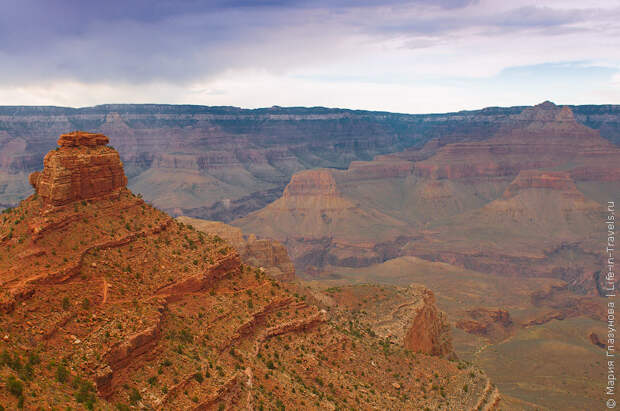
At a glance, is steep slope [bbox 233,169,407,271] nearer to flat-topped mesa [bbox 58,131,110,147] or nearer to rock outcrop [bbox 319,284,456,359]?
rock outcrop [bbox 319,284,456,359]

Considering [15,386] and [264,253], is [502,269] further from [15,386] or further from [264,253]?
[15,386]

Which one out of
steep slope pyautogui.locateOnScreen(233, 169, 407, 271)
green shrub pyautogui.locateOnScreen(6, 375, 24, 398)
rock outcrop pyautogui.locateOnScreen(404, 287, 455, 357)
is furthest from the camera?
steep slope pyautogui.locateOnScreen(233, 169, 407, 271)

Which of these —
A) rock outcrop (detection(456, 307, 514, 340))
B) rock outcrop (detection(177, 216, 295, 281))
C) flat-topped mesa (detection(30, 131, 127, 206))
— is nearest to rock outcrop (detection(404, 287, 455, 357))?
rock outcrop (detection(177, 216, 295, 281))

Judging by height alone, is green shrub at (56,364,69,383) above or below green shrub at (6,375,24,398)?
below

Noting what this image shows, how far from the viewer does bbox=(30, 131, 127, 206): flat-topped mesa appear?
27.1 m

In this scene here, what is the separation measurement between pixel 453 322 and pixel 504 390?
29.8 meters

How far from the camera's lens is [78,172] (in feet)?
91.2

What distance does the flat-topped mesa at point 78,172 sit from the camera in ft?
89.0

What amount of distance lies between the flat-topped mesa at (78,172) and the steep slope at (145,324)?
0.23 ft

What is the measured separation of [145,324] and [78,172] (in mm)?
9516

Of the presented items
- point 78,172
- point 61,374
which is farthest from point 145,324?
point 78,172

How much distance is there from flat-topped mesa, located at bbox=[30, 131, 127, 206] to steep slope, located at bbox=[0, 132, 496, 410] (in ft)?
0.23

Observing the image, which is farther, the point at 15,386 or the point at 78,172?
the point at 78,172

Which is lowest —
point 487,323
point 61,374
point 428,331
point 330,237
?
point 330,237
